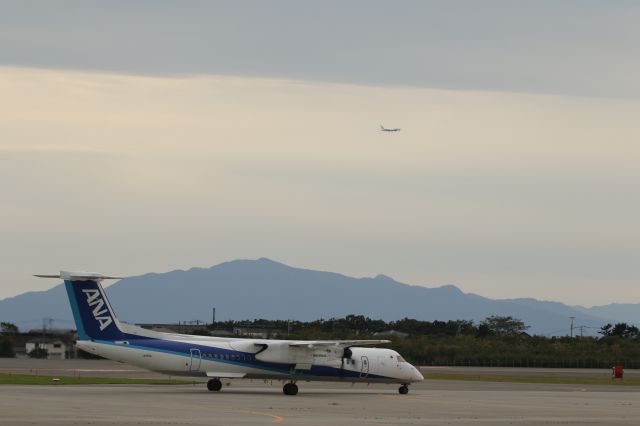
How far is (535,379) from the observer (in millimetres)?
91500

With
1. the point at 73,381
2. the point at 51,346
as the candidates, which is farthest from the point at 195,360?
the point at 51,346

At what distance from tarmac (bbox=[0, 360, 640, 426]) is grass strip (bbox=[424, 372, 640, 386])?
37.8 ft

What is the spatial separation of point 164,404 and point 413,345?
79455 millimetres

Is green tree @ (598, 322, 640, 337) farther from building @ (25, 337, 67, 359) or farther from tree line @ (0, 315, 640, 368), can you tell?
building @ (25, 337, 67, 359)

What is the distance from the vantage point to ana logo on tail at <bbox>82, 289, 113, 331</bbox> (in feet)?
194

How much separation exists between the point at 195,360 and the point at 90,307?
5.70 metres

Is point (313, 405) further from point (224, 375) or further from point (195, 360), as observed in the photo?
point (224, 375)

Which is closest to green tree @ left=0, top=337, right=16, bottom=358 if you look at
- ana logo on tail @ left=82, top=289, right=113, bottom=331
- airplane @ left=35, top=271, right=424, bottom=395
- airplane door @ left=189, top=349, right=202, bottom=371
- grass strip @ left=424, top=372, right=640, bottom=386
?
grass strip @ left=424, top=372, right=640, bottom=386

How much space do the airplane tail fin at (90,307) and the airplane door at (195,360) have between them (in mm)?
3928

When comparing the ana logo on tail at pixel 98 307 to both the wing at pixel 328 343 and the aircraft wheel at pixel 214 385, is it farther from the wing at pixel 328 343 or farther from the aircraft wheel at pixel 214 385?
the wing at pixel 328 343

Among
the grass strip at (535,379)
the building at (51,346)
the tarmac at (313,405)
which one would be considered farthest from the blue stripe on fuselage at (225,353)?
the building at (51,346)

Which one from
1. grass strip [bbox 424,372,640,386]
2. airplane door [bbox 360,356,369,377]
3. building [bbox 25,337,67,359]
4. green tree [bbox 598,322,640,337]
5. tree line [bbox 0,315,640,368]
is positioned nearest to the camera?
airplane door [bbox 360,356,369,377]

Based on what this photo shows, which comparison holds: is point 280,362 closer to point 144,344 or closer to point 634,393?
point 144,344

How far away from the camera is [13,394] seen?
52719 millimetres
